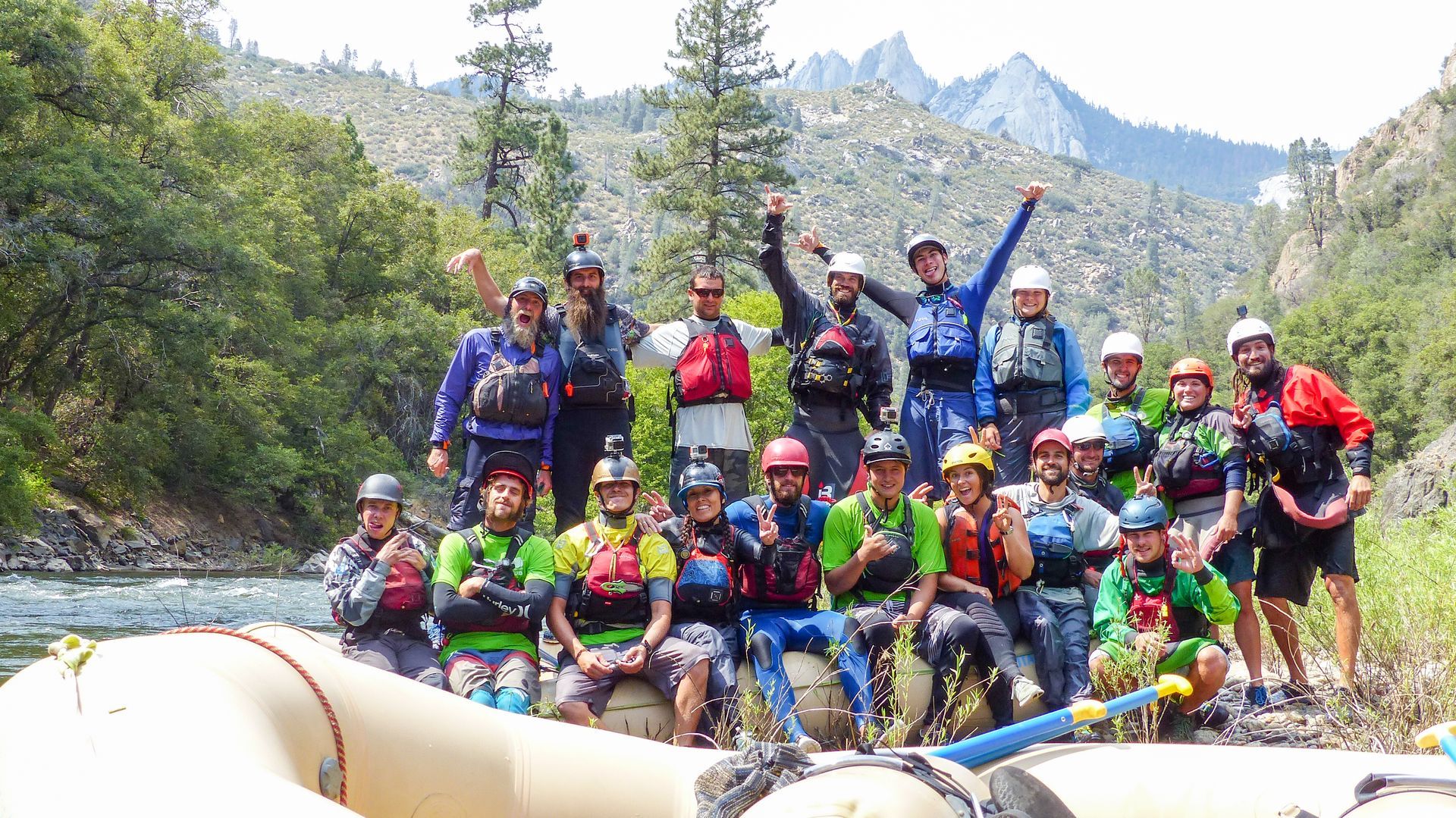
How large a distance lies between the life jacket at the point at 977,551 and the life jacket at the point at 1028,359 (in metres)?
1.28

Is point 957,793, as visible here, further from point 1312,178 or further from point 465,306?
point 1312,178

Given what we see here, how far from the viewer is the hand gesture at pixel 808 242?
7867mm

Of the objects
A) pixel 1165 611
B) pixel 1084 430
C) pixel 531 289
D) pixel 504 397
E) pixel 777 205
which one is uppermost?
pixel 777 205

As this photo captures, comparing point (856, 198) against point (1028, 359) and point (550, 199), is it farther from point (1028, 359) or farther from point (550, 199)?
point (1028, 359)

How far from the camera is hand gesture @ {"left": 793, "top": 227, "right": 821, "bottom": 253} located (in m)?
7.87

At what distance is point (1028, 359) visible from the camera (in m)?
7.61

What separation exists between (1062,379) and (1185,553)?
2062 millimetres

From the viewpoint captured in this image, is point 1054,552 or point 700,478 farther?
point 1054,552

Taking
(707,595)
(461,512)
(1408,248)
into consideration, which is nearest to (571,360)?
(461,512)

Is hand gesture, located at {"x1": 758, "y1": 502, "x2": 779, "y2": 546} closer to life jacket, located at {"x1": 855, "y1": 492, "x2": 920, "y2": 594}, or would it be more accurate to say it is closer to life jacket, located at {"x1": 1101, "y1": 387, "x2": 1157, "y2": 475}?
life jacket, located at {"x1": 855, "y1": 492, "x2": 920, "y2": 594}

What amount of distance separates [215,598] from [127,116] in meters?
12.3

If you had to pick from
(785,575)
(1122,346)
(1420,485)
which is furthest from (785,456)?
(1420,485)

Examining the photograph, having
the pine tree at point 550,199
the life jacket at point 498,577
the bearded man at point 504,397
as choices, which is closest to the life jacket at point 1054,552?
the life jacket at point 498,577

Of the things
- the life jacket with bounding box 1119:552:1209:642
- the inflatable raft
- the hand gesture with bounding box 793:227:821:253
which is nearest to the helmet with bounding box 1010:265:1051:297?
the hand gesture with bounding box 793:227:821:253
